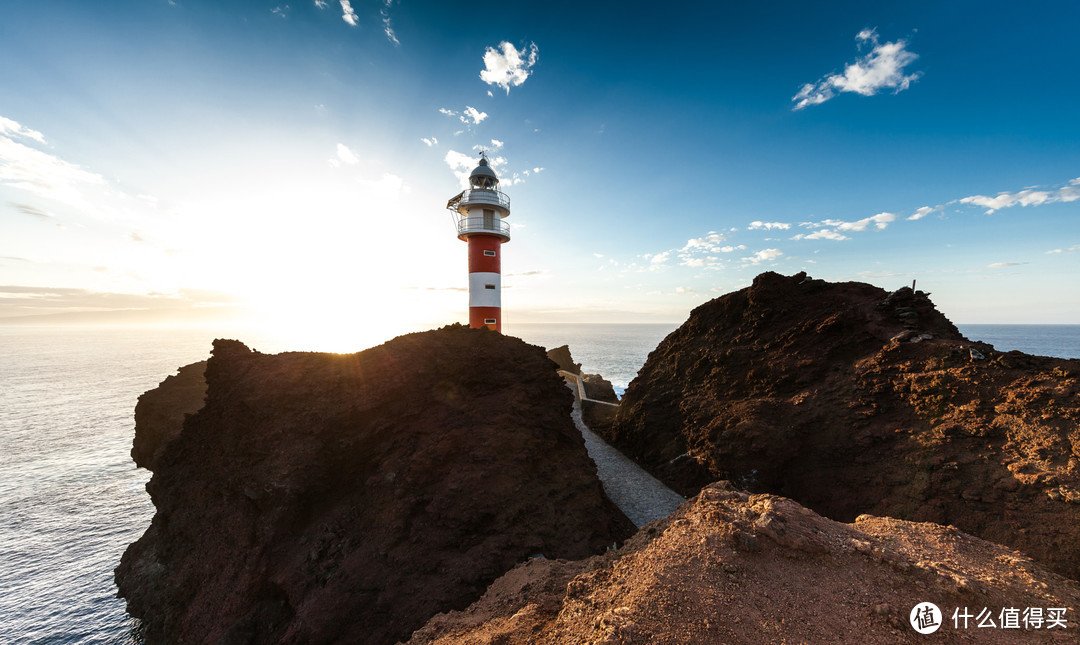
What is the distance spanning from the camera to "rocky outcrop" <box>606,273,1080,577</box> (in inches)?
316

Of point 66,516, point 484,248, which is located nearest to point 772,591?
point 484,248

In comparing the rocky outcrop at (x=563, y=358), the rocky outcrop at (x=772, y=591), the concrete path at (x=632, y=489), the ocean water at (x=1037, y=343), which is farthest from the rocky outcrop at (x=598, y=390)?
the ocean water at (x=1037, y=343)

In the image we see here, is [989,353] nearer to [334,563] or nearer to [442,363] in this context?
[442,363]

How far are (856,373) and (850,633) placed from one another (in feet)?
→ 35.5

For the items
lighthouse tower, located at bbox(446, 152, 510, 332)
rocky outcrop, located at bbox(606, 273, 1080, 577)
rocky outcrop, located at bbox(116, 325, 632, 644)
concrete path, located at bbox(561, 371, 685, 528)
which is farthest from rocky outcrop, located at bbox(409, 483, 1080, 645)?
lighthouse tower, located at bbox(446, 152, 510, 332)

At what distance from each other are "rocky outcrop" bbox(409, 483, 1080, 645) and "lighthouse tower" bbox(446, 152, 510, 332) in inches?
789

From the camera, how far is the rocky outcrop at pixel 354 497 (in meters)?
7.61

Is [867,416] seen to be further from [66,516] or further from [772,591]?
[66,516]

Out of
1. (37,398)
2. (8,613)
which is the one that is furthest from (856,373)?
(37,398)

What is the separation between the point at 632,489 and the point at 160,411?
75.8ft

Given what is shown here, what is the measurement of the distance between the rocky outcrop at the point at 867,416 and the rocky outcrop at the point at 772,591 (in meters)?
3.74

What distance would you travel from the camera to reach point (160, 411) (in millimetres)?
18656

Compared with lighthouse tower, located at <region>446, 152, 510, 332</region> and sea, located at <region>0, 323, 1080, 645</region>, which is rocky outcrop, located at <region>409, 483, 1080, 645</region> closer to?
sea, located at <region>0, 323, 1080, 645</region>

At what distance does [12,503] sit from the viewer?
19.0 metres
